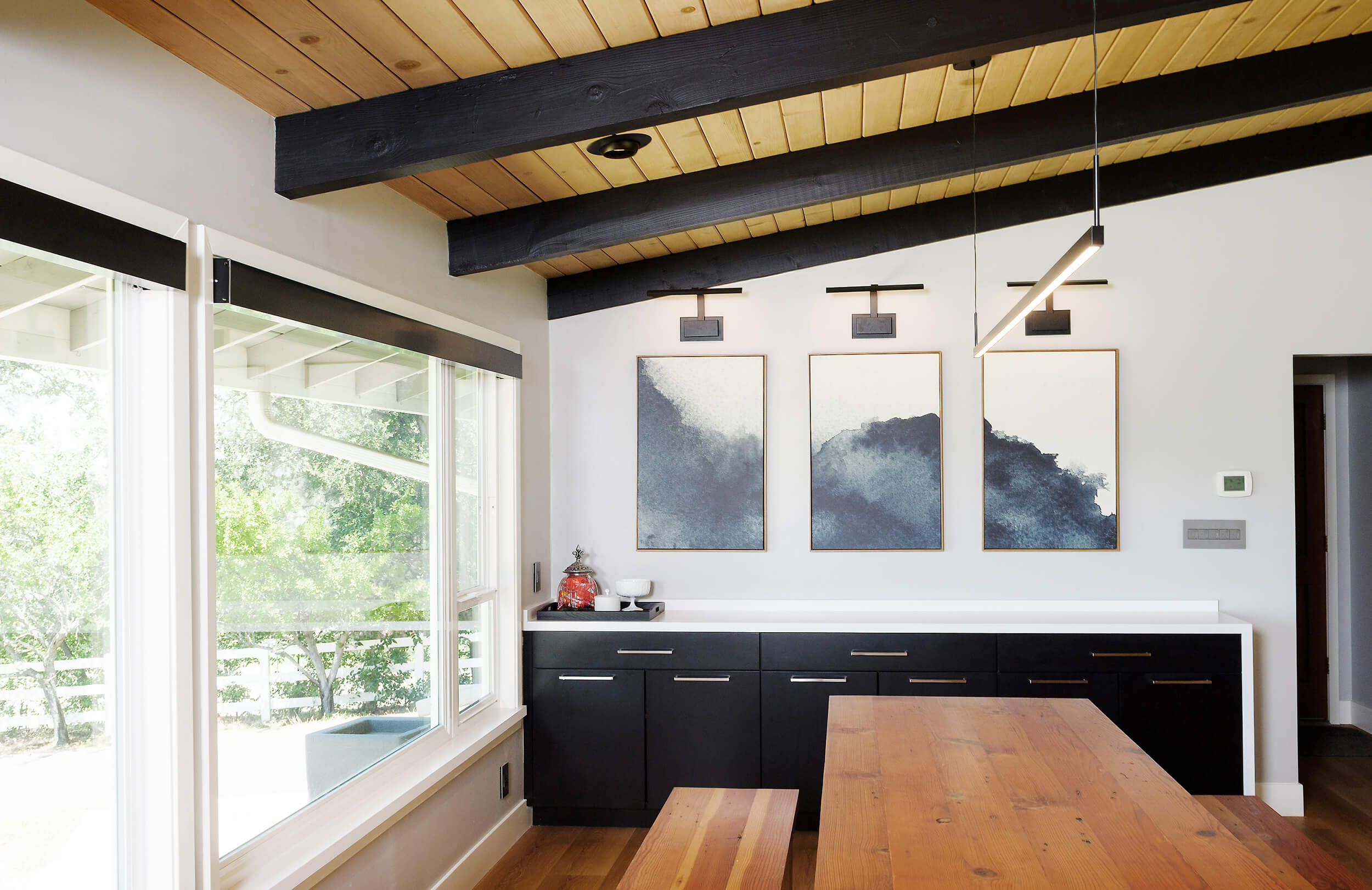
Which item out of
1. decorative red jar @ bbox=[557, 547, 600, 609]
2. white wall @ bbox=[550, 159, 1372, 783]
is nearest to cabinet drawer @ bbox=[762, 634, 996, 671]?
white wall @ bbox=[550, 159, 1372, 783]

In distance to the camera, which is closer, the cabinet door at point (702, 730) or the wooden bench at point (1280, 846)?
the wooden bench at point (1280, 846)

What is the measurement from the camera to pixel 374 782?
116 inches

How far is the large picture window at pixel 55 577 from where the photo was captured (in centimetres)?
166

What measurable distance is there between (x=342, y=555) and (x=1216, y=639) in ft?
11.2

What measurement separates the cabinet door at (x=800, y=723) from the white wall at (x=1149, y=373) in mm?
549

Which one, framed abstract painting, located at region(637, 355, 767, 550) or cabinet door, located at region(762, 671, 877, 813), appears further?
framed abstract painting, located at region(637, 355, 767, 550)

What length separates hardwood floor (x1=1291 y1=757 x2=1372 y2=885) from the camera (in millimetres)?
3648

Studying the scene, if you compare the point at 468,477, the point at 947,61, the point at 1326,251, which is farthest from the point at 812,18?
the point at 1326,251

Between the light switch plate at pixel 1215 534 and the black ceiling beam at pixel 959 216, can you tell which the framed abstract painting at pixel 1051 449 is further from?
the black ceiling beam at pixel 959 216

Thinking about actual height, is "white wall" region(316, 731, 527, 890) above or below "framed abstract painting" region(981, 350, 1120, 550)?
below

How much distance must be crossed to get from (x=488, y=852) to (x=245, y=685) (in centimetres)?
173

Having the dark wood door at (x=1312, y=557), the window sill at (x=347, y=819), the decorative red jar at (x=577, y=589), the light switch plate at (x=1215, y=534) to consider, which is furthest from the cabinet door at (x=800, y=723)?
the dark wood door at (x=1312, y=557)

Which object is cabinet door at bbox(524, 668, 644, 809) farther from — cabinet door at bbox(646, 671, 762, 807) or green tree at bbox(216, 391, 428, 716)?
green tree at bbox(216, 391, 428, 716)

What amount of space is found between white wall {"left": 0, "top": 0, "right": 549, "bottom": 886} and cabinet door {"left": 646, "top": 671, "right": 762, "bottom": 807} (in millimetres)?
758
